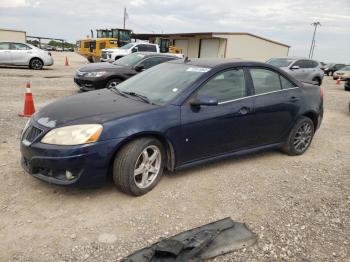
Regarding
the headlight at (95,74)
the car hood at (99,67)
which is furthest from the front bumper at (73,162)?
the car hood at (99,67)

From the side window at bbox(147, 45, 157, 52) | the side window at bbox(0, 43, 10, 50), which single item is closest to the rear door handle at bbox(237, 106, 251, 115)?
the side window at bbox(0, 43, 10, 50)

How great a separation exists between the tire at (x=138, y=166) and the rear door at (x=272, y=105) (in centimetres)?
152

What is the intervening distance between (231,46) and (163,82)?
3039cm

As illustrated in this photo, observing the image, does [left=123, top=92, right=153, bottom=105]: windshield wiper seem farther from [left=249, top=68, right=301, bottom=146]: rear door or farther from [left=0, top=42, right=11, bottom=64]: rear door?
[left=0, top=42, right=11, bottom=64]: rear door

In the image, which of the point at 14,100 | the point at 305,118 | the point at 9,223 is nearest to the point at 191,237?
the point at 9,223

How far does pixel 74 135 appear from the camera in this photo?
10.5 ft

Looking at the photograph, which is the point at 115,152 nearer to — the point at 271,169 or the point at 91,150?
the point at 91,150

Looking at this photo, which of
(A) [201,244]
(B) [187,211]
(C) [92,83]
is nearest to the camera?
(A) [201,244]

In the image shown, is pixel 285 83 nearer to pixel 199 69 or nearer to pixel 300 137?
pixel 300 137

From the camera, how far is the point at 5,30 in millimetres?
31734

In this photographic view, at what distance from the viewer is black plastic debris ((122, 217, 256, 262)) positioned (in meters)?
2.59

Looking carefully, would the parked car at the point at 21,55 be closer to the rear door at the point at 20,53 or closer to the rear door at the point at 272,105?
the rear door at the point at 20,53

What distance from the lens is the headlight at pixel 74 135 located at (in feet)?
10.4

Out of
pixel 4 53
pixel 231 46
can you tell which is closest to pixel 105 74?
pixel 4 53
